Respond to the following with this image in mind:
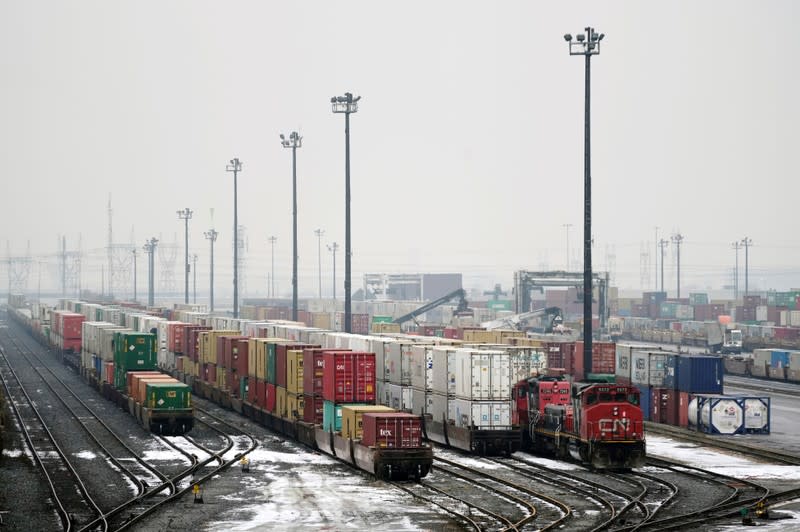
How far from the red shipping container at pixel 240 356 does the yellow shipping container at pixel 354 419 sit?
18.8m

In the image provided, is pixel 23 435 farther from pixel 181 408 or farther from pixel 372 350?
pixel 372 350

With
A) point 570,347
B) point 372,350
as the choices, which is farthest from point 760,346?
point 372,350

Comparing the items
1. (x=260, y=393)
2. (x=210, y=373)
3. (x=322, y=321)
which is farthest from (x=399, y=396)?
(x=322, y=321)

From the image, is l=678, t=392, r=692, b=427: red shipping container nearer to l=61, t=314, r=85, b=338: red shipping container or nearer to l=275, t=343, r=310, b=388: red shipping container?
l=275, t=343, r=310, b=388: red shipping container

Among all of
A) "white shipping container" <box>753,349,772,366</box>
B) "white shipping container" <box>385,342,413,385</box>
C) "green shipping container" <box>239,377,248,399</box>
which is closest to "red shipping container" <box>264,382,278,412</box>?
"green shipping container" <box>239,377,248,399</box>

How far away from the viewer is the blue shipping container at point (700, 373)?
65.9 m

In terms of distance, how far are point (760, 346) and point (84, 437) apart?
354 ft

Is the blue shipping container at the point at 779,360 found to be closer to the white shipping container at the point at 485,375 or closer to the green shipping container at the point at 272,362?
the green shipping container at the point at 272,362

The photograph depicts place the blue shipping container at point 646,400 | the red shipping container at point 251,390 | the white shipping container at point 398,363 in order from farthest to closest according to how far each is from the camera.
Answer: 1. the blue shipping container at point 646,400
2. the red shipping container at point 251,390
3. the white shipping container at point 398,363

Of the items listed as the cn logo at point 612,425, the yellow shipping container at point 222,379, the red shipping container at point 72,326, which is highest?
the red shipping container at point 72,326

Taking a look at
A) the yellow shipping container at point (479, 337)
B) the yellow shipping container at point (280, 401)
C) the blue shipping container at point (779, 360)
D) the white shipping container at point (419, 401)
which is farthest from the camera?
the blue shipping container at point (779, 360)

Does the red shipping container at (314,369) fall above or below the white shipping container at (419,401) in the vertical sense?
above

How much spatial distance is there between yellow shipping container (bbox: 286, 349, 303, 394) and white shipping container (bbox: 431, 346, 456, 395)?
616 cm

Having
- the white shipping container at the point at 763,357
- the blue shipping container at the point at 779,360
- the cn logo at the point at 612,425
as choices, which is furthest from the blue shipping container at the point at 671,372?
the white shipping container at the point at 763,357
